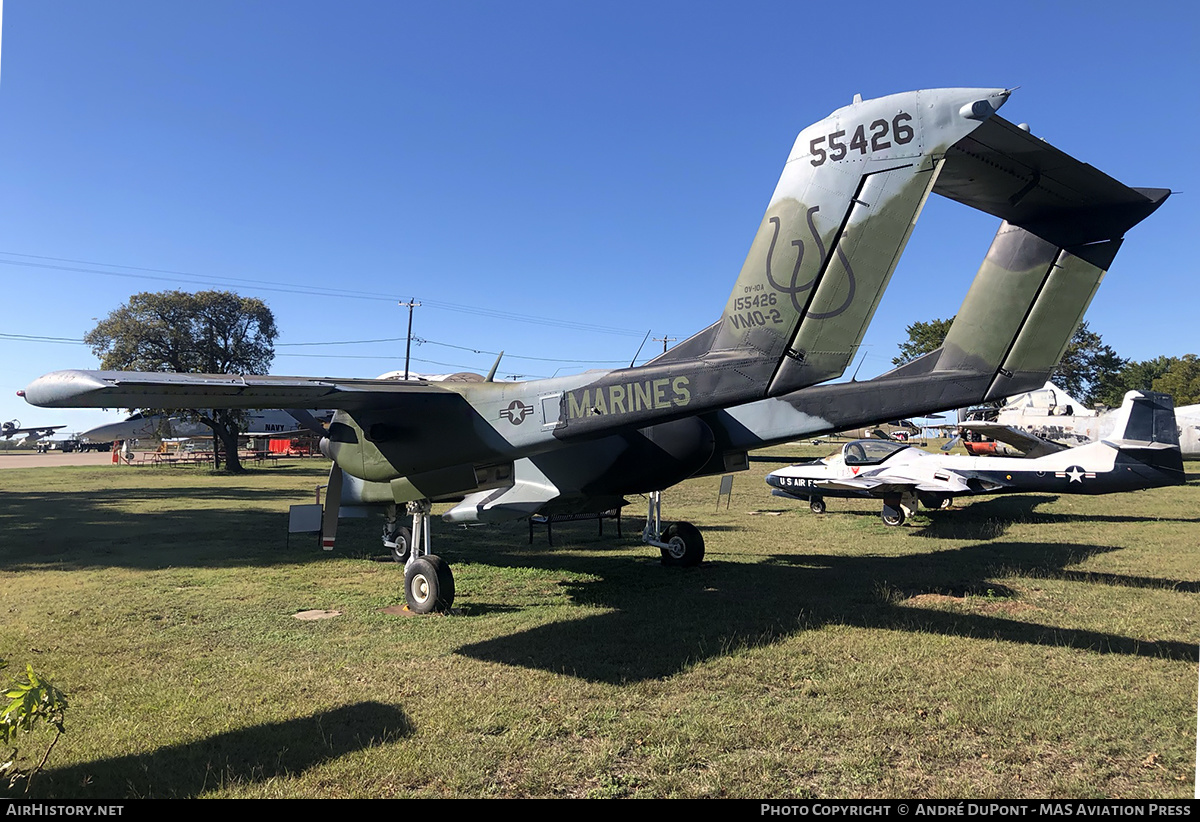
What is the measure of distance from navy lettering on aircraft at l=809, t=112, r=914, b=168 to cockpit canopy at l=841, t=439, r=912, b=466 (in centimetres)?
1518

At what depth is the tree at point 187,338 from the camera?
40.3 metres

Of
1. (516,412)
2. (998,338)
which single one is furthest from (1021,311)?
(516,412)

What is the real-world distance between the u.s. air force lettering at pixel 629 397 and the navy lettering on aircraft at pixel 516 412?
2.38ft

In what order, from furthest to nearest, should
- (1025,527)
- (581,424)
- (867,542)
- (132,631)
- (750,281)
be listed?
(1025,527), (867,542), (132,631), (581,424), (750,281)

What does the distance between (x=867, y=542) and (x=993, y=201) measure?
9279 mm

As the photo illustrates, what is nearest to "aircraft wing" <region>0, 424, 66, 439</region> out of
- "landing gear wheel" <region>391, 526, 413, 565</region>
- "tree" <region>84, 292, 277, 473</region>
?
"tree" <region>84, 292, 277, 473</region>

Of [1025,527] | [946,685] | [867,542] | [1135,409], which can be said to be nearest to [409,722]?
[946,685]

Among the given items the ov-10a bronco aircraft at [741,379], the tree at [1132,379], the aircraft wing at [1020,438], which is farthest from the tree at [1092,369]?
the ov-10a bronco aircraft at [741,379]

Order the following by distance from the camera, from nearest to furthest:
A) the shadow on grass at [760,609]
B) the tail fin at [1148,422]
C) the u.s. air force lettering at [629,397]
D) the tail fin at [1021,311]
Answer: the u.s. air force lettering at [629,397], the shadow on grass at [760,609], the tail fin at [1021,311], the tail fin at [1148,422]

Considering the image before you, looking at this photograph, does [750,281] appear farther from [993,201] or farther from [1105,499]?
[1105,499]

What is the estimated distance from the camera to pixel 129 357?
39.8 meters

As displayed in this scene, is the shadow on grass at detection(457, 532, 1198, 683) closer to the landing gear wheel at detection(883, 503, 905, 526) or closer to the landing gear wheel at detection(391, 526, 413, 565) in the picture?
the landing gear wheel at detection(391, 526, 413, 565)

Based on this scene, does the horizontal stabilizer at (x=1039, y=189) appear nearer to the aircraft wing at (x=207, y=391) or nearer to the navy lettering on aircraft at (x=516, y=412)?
the navy lettering on aircraft at (x=516, y=412)

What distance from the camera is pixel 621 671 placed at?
21.7 feet
